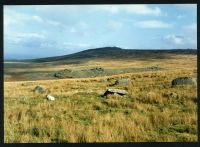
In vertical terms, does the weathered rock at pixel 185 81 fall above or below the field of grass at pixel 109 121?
above

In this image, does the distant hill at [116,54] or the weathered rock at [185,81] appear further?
the distant hill at [116,54]

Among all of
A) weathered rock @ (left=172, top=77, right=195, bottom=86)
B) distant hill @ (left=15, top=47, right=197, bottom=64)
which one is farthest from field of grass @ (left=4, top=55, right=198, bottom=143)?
distant hill @ (left=15, top=47, right=197, bottom=64)

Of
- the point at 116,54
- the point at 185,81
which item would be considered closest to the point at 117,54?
the point at 116,54

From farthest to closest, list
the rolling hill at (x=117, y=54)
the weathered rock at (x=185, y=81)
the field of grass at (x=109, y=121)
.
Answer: the rolling hill at (x=117, y=54), the weathered rock at (x=185, y=81), the field of grass at (x=109, y=121)

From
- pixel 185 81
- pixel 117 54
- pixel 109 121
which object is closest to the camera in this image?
pixel 109 121

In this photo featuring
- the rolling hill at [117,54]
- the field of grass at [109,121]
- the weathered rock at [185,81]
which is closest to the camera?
the field of grass at [109,121]

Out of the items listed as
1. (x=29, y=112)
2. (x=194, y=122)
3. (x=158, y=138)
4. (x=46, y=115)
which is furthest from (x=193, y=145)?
(x=29, y=112)

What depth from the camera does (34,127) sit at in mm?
8180

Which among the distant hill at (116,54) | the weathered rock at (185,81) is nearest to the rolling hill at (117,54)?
the distant hill at (116,54)

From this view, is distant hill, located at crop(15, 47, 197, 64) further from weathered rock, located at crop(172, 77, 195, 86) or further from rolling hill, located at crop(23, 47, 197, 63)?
weathered rock, located at crop(172, 77, 195, 86)

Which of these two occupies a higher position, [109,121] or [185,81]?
[185,81]

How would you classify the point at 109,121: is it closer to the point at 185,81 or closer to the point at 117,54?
the point at 185,81

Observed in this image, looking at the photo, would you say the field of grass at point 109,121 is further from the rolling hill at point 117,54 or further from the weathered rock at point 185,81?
the rolling hill at point 117,54

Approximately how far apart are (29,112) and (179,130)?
437 cm
